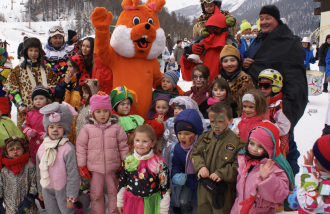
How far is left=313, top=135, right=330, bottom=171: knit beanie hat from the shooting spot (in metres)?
1.58

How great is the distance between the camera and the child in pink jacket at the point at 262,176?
1771mm

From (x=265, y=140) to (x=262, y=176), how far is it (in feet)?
0.90

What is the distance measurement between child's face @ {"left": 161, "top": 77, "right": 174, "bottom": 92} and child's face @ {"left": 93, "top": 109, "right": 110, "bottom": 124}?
1133 mm

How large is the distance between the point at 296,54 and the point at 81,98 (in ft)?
9.04

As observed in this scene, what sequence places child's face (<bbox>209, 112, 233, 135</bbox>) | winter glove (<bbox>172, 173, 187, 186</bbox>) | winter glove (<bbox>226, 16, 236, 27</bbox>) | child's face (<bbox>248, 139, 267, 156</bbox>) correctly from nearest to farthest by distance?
child's face (<bbox>248, 139, 267, 156</bbox>), child's face (<bbox>209, 112, 233, 135</bbox>), winter glove (<bbox>172, 173, 187, 186</bbox>), winter glove (<bbox>226, 16, 236, 27</bbox>)

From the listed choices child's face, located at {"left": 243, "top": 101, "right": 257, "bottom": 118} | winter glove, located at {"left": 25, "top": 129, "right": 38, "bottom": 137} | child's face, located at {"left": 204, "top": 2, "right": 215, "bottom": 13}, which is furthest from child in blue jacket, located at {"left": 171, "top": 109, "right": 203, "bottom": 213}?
child's face, located at {"left": 204, "top": 2, "right": 215, "bottom": 13}

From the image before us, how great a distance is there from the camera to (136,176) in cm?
220

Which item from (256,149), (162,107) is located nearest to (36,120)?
(162,107)

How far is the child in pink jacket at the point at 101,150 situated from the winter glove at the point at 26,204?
26.0 inches

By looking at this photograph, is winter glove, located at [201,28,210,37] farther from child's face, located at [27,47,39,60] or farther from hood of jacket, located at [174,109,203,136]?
child's face, located at [27,47,39,60]

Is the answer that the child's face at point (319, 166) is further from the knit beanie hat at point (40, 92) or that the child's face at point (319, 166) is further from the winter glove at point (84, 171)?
the knit beanie hat at point (40, 92)

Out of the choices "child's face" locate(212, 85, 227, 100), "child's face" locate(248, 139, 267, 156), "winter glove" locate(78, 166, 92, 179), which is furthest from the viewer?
"child's face" locate(212, 85, 227, 100)

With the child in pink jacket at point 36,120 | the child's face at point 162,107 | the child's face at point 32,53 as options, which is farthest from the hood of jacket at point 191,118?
the child's face at point 32,53

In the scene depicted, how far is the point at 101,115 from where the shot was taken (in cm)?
255
